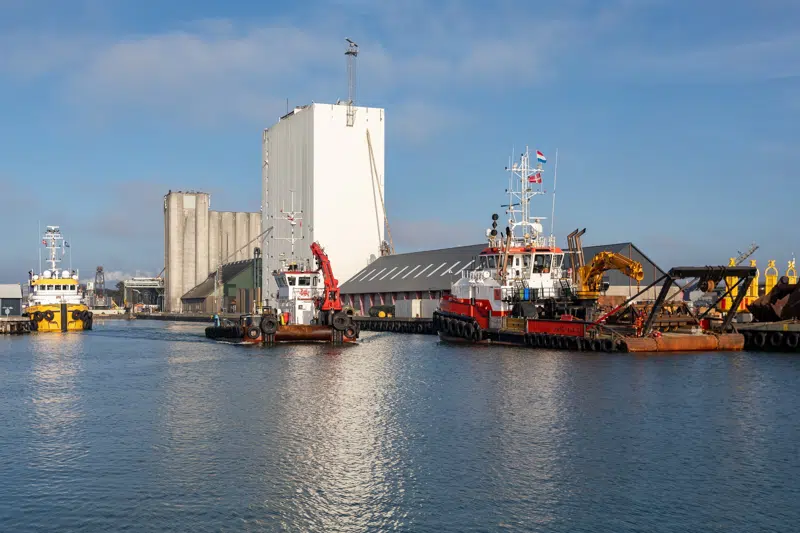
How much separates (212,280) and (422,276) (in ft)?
190

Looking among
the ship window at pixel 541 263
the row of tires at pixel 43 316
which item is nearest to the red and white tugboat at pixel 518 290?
the ship window at pixel 541 263

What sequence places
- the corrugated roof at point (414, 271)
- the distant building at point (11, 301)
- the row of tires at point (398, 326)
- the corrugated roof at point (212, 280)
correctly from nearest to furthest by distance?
the row of tires at point (398, 326) < the corrugated roof at point (414, 271) < the distant building at point (11, 301) < the corrugated roof at point (212, 280)

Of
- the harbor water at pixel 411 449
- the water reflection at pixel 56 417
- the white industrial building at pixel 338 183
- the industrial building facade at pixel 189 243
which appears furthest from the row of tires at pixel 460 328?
the industrial building facade at pixel 189 243

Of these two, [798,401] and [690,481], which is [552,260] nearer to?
[798,401]

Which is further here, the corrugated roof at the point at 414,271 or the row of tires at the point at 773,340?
the corrugated roof at the point at 414,271

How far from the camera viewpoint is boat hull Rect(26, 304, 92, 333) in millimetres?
59812

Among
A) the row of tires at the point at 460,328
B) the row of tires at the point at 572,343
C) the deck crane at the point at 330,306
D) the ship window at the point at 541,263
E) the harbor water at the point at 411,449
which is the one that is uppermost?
the ship window at the point at 541,263

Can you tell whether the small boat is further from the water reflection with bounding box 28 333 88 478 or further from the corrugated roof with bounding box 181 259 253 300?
the corrugated roof with bounding box 181 259 253 300

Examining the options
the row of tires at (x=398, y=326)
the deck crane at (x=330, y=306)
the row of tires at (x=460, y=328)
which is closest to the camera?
the row of tires at (x=460, y=328)

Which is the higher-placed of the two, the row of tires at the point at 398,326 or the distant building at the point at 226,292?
the distant building at the point at 226,292

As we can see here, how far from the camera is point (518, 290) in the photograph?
40.6 m

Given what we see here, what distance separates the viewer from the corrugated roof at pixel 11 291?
73.8 metres

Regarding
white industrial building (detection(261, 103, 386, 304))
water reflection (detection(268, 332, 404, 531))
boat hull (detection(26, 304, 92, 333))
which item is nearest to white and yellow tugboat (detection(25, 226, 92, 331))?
boat hull (detection(26, 304, 92, 333))

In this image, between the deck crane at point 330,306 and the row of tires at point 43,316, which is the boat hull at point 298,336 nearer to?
the deck crane at point 330,306
